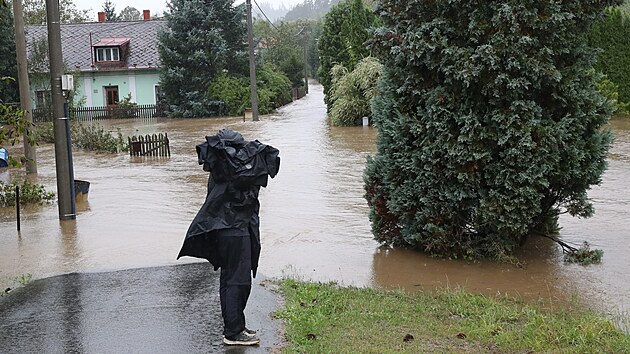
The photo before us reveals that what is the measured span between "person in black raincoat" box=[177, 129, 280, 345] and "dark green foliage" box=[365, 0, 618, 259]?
3.86 metres

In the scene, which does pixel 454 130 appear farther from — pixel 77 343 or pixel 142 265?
pixel 77 343

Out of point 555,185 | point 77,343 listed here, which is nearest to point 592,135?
point 555,185

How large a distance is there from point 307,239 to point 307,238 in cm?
7

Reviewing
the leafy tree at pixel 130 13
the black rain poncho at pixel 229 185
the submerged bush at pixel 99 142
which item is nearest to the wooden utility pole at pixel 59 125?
the black rain poncho at pixel 229 185

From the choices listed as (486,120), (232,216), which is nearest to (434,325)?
(232,216)

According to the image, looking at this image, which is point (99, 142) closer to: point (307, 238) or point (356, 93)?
point (356, 93)

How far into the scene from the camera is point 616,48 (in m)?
32.5

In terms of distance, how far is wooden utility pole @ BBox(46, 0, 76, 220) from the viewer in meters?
12.8

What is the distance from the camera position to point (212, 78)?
46.9 m

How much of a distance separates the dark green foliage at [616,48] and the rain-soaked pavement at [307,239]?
12.8 m

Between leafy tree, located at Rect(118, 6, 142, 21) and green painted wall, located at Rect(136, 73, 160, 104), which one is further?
leafy tree, located at Rect(118, 6, 142, 21)

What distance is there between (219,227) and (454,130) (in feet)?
14.4

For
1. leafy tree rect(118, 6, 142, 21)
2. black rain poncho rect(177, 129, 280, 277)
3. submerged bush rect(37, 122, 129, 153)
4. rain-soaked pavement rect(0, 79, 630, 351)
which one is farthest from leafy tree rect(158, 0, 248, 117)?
leafy tree rect(118, 6, 142, 21)

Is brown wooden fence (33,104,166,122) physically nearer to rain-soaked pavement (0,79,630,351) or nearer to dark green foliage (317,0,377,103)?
dark green foliage (317,0,377,103)
